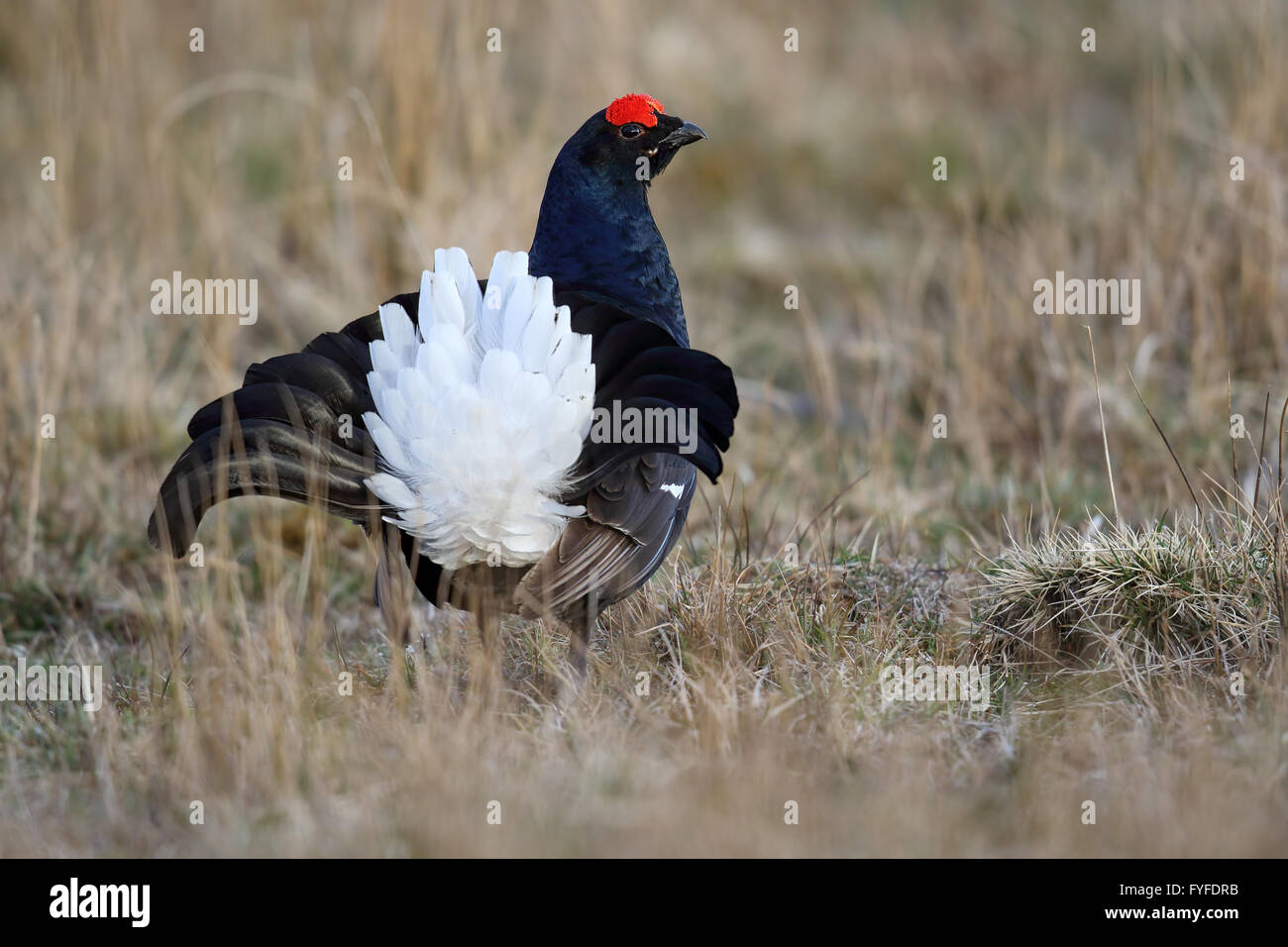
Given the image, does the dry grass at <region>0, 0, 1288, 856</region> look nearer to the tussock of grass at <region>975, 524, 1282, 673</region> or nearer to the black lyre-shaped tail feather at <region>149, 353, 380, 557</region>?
the tussock of grass at <region>975, 524, 1282, 673</region>

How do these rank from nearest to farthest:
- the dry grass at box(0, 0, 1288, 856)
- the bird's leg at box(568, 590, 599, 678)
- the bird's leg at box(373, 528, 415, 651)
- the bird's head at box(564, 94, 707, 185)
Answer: the dry grass at box(0, 0, 1288, 856), the bird's leg at box(373, 528, 415, 651), the bird's leg at box(568, 590, 599, 678), the bird's head at box(564, 94, 707, 185)

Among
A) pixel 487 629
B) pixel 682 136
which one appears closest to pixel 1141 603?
pixel 487 629

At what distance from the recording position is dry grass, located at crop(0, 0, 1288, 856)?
227 centimetres

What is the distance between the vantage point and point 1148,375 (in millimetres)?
4633

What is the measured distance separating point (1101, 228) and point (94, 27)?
3.74 meters

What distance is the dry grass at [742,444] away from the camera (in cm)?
227

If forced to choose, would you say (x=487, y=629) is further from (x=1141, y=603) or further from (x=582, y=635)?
(x=1141, y=603)

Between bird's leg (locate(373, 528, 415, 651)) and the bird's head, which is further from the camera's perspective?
the bird's head

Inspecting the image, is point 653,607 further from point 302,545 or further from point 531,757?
point 302,545

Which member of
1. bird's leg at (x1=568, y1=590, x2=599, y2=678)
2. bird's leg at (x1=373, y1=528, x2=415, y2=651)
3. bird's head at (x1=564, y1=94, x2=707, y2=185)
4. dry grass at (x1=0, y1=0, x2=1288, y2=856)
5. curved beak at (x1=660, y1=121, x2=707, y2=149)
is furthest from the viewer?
curved beak at (x1=660, y1=121, x2=707, y2=149)

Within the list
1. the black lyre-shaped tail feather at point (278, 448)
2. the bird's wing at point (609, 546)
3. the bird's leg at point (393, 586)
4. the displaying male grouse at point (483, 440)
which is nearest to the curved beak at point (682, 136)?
the displaying male grouse at point (483, 440)

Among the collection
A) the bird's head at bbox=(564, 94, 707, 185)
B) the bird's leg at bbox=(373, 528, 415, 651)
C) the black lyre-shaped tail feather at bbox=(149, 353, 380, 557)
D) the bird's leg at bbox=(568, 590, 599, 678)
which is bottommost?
the bird's leg at bbox=(568, 590, 599, 678)

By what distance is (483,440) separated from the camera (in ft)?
7.72

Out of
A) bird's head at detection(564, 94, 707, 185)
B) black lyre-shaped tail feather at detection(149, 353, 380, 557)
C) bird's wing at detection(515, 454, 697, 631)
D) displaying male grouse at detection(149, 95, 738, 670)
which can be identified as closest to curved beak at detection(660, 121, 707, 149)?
bird's head at detection(564, 94, 707, 185)
